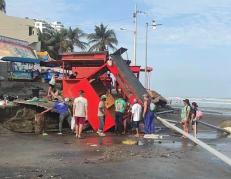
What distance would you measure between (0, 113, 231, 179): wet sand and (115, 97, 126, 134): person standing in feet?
5.92

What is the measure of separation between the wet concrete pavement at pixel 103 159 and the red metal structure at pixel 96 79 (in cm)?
266

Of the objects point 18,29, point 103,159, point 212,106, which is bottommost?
point 103,159

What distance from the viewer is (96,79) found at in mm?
22234

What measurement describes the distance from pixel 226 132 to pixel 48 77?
12.9 metres

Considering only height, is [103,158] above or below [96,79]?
below

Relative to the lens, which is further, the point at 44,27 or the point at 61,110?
the point at 44,27

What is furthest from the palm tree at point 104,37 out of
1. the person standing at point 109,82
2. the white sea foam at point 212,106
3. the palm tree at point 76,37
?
the person standing at point 109,82

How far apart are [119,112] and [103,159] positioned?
7415mm

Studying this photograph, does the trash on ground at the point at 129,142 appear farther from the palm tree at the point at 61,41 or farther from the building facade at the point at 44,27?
the palm tree at the point at 61,41

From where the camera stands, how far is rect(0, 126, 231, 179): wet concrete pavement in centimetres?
1116

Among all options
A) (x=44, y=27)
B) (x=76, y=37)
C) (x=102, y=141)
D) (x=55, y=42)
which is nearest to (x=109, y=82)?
(x=102, y=141)

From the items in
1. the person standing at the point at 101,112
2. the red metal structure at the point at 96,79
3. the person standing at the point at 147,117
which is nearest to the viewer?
the person standing at the point at 147,117

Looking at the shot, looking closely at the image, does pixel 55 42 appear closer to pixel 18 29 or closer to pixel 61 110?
pixel 18 29

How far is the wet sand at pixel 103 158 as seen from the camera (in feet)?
36.7
